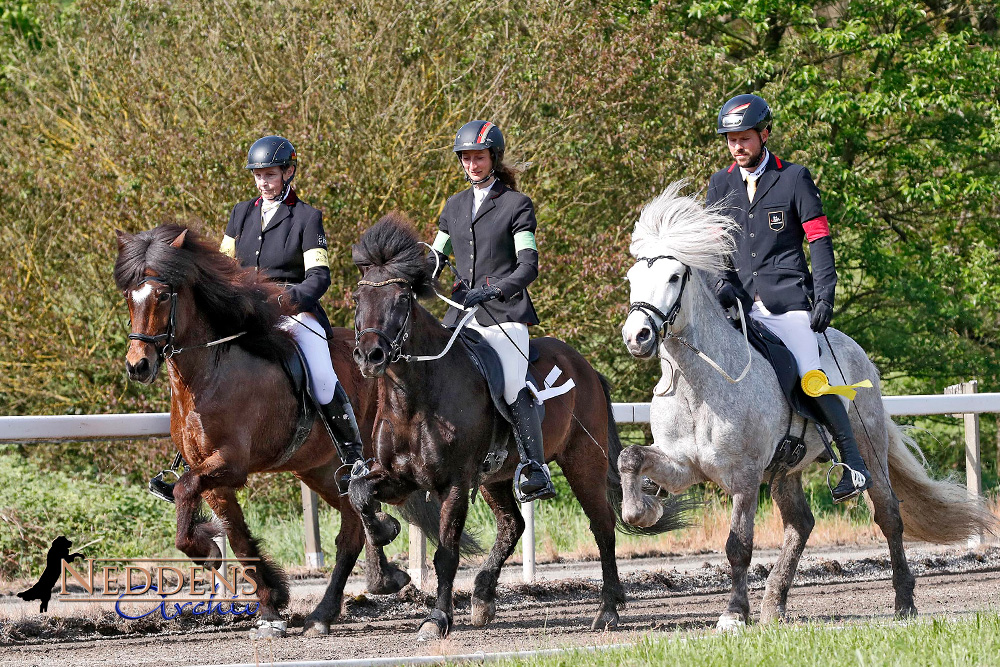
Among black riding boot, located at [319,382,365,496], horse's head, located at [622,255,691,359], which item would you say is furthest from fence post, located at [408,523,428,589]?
horse's head, located at [622,255,691,359]

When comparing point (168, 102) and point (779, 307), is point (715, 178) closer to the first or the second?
point (779, 307)

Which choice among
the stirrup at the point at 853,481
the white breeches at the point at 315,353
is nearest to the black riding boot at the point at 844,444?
the stirrup at the point at 853,481

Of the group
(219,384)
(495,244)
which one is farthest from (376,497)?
(495,244)

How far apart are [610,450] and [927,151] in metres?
14.1

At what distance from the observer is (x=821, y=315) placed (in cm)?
800

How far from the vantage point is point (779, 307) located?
8.30 m

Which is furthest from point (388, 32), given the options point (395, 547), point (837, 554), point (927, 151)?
point (927, 151)

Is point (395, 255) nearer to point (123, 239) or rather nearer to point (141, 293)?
point (141, 293)

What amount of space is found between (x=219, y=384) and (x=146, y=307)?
28.2 inches

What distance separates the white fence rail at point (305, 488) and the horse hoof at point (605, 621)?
2262mm

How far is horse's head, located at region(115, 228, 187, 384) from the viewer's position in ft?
24.7

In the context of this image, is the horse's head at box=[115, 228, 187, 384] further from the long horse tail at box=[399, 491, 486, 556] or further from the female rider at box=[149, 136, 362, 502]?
the long horse tail at box=[399, 491, 486, 556]

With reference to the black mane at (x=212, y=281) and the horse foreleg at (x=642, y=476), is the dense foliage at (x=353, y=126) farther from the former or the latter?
the horse foreleg at (x=642, y=476)

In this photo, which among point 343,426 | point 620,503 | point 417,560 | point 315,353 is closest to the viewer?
point 343,426
